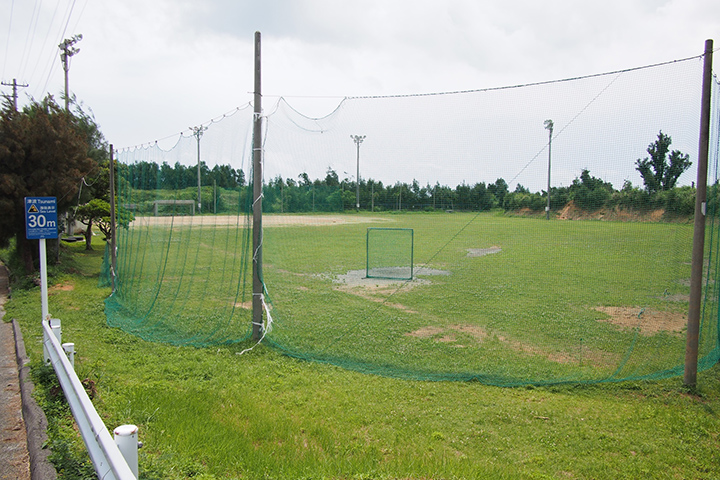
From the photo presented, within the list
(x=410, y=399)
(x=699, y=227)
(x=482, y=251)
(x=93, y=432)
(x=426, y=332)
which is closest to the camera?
(x=93, y=432)

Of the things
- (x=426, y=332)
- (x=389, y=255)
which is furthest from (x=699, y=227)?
(x=389, y=255)

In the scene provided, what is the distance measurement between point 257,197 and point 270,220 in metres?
0.45

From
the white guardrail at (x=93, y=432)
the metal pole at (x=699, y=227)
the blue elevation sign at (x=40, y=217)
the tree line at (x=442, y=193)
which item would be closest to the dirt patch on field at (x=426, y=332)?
the tree line at (x=442, y=193)

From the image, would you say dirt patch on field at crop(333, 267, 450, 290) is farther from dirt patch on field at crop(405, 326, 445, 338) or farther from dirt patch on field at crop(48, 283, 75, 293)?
dirt patch on field at crop(48, 283, 75, 293)

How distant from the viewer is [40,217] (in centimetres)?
561

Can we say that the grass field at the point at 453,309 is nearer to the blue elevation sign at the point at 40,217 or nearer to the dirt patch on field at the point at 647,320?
the dirt patch on field at the point at 647,320

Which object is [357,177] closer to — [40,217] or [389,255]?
[40,217]

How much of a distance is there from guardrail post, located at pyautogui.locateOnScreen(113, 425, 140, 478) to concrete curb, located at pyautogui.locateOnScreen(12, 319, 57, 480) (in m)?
1.25

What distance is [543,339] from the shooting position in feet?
21.1

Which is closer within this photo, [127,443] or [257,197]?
[127,443]

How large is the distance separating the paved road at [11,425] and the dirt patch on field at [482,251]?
46.7ft

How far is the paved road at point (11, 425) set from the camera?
3.20 meters

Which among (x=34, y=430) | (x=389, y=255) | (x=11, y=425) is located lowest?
(x=11, y=425)

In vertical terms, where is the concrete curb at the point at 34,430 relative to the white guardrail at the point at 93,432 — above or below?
below
